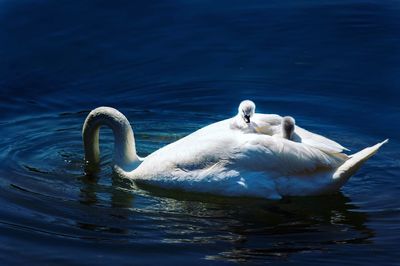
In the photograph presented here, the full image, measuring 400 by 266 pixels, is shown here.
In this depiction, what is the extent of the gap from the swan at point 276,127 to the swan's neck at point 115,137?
142cm

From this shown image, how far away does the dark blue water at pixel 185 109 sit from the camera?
10.2 metres

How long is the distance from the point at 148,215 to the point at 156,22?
737 centimetres

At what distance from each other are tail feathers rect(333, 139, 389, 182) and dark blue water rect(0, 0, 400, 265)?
0.35m

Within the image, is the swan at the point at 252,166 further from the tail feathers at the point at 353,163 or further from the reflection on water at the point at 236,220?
the reflection on water at the point at 236,220

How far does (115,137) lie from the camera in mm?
12305

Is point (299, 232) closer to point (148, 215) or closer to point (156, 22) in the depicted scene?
point (148, 215)

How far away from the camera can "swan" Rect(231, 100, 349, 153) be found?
11.3 m

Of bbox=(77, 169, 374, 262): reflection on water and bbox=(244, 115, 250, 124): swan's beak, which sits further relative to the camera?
bbox=(244, 115, 250, 124): swan's beak

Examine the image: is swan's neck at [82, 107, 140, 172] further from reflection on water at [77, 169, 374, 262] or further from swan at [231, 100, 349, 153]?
swan at [231, 100, 349, 153]

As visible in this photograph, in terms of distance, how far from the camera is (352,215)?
11.0m

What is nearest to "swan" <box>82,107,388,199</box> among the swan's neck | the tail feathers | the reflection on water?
the tail feathers

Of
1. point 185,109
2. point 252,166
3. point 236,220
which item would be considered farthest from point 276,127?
point 185,109

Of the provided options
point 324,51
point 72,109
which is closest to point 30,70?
point 72,109

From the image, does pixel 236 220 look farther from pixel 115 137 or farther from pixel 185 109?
pixel 185 109
